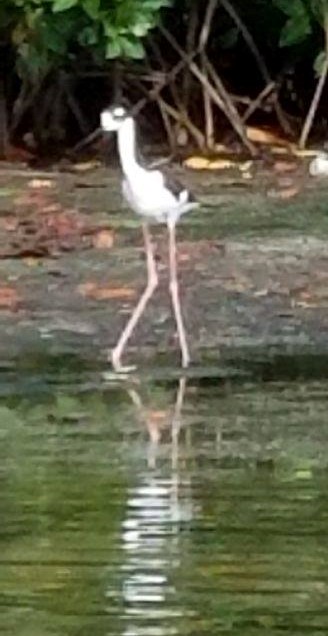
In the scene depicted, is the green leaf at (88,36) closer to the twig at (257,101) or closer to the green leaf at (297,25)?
the green leaf at (297,25)

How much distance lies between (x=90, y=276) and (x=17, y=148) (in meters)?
7.64

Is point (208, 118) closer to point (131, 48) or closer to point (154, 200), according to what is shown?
point (131, 48)

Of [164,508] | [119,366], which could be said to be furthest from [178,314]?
[164,508]

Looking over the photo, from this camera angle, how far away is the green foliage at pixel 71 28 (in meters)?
16.7

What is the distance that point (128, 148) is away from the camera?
1169 centimetres

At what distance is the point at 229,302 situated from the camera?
39.2 ft

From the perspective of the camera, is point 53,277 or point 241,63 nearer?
point 53,277

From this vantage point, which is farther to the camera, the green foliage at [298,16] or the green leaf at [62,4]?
the green foliage at [298,16]

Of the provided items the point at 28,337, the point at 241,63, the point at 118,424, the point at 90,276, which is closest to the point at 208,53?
the point at 241,63

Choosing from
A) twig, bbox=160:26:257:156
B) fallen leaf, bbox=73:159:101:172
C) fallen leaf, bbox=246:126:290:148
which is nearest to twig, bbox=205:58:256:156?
twig, bbox=160:26:257:156

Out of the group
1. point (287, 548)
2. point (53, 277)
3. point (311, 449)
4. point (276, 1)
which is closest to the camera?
point (287, 548)

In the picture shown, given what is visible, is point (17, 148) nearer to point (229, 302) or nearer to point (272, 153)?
point (272, 153)

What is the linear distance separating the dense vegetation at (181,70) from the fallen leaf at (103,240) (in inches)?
156

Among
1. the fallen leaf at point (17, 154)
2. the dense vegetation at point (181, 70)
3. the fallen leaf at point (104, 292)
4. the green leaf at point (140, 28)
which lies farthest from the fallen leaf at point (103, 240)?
the fallen leaf at point (17, 154)
